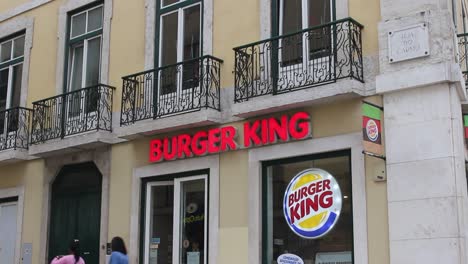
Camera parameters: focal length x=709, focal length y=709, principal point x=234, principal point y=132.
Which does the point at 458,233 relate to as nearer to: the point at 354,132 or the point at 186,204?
the point at 354,132

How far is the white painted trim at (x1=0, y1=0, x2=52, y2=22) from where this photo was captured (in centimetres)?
1452

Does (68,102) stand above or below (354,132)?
above

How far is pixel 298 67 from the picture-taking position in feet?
33.5

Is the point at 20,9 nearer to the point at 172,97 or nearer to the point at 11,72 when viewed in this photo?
the point at 11,72

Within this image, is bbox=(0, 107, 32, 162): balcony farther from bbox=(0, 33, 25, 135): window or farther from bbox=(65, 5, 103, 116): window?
bbox=(65, 5, 103, 116): window

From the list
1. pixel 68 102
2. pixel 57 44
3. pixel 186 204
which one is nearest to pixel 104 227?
pixel 186 204

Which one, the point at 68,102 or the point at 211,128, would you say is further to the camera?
the point at 68,102

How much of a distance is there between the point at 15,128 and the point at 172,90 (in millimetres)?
4075

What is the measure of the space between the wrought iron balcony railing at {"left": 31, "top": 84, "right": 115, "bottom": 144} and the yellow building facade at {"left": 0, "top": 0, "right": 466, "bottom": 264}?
0.10 ft

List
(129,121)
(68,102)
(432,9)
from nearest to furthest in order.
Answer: (432,9) → (129,121) → (68,102)

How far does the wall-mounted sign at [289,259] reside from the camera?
9875 mm

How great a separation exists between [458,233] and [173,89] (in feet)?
17.2

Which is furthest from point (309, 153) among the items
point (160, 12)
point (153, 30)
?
point (160, 12)

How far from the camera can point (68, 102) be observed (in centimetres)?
1301
